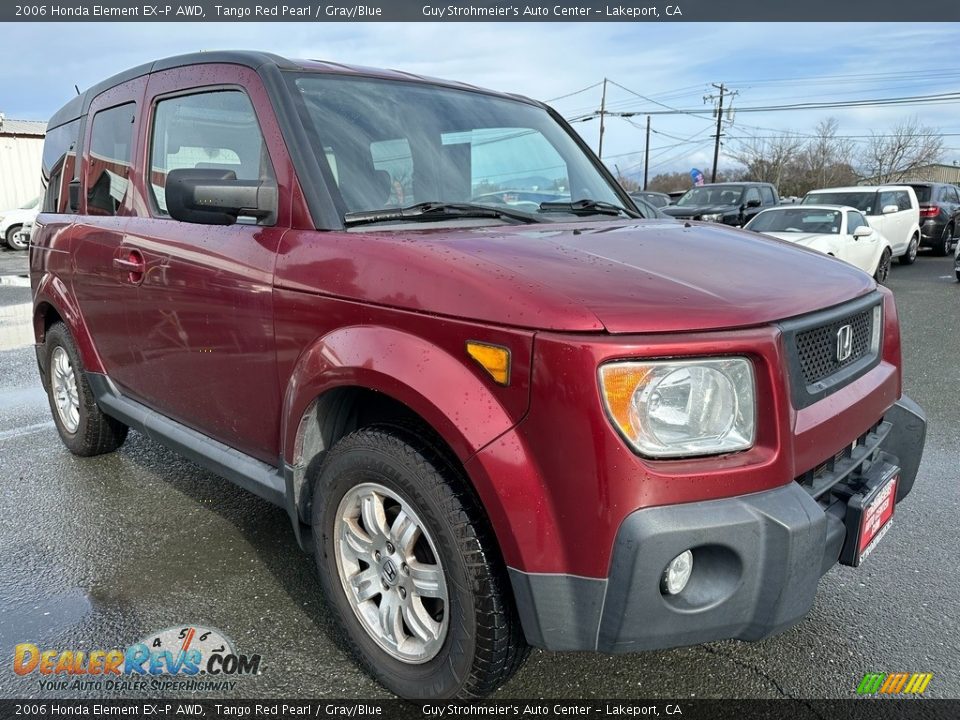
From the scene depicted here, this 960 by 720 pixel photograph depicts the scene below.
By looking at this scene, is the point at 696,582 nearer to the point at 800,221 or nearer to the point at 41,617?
the point at 41,617

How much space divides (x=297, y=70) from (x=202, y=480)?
2.38 m

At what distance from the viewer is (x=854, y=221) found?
11.8 meters

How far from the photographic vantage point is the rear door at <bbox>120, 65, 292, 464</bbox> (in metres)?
2.52

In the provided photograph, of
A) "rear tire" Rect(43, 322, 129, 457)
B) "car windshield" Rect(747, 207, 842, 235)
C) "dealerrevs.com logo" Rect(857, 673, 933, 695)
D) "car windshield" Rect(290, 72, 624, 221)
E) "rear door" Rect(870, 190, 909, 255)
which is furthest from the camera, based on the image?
"rear door" Rect(870, 190, 909, 255)

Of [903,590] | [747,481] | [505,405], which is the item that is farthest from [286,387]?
[903,590]

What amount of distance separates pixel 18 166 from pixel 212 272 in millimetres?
29049

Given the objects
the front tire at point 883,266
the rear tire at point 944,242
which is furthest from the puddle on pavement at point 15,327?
the rear tire at point 944,242

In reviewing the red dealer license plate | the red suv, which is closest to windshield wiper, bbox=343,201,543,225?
the red suv

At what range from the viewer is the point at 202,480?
4.03 m

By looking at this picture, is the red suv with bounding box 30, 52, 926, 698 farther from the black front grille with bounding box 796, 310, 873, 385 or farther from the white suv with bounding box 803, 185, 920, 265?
the white suv with bounding box 803, 185, 920, 265

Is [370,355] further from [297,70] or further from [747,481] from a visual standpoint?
[297,70]

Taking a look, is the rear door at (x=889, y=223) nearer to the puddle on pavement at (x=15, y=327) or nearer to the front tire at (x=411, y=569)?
the puddle on pavement at (x=15, y=327)

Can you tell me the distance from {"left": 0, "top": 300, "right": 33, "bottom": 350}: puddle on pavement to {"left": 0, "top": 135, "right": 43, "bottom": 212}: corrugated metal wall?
61.8 feet

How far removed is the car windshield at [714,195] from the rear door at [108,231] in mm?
14685
